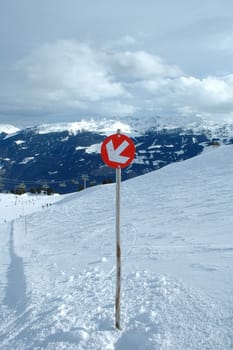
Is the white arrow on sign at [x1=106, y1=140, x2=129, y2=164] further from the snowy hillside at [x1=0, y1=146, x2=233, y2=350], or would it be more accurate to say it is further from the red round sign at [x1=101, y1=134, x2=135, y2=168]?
the snowy hillside at [x1=0, y1=146, x2=233, y2=350]

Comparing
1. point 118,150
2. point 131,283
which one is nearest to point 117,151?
point 118,150

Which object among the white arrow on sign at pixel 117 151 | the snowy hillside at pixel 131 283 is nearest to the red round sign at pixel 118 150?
the white arrow on sign at pixel 117 151

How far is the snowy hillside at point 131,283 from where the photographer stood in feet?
16.2

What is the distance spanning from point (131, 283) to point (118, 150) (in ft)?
10.4

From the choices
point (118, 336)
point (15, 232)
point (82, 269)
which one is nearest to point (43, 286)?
point (82, 269)

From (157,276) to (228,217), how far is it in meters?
6.22

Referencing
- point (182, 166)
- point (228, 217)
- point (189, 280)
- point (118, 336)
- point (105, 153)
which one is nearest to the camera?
point (118, 336)

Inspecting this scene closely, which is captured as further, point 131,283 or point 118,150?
point 131,283

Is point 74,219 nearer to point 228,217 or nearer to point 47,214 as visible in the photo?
point 47,214

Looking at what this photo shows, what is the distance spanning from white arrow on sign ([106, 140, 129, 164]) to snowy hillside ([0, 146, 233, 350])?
266cm

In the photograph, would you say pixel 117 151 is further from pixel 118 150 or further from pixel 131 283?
pixel 131 283

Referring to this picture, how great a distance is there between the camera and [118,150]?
5.43 m

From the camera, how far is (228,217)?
12219 mm

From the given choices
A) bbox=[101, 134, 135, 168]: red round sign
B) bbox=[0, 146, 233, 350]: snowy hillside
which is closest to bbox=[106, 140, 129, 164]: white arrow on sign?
bbox=[101, 134, 135, 168]: red round sign
